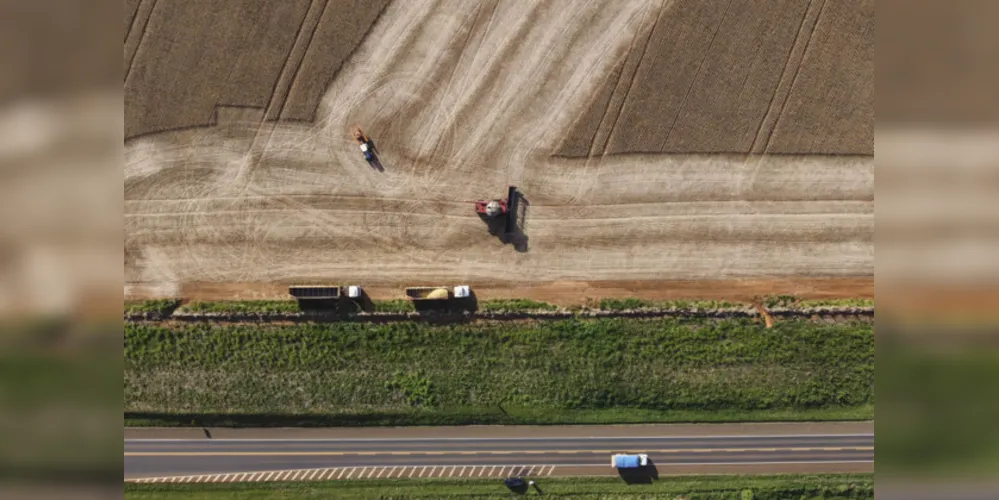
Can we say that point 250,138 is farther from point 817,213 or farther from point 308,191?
point 817,213

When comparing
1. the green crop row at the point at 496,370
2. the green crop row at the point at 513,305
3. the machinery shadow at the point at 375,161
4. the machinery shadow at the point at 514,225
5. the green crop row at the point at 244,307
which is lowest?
the green crop row at the point at 496,370

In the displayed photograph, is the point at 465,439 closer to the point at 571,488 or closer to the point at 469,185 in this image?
the point at 571,488

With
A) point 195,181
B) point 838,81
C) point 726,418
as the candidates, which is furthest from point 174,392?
point 838,81

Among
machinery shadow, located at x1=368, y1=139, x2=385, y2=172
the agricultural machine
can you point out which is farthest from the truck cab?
machinery shadow, located at x1=368, y1=139, x2=385, y2=172

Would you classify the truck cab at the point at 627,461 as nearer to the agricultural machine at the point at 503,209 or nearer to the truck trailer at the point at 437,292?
the truck trailer at the point at 437,292

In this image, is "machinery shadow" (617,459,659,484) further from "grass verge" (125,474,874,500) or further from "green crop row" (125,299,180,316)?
"green crop row" (125,299,180,316)

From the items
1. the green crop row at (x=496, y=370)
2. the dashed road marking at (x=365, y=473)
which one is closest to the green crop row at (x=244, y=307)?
the green crop row at (x=496, y=370)
